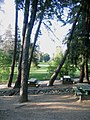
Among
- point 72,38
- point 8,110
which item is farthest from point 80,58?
point 8,110

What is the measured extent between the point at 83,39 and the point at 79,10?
202 cm

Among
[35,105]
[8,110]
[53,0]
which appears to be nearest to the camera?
[8,110]

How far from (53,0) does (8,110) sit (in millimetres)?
7790

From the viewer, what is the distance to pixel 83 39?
17.9 metres

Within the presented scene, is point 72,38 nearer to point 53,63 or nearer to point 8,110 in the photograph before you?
point 53,63

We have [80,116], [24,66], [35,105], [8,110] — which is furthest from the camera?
[24,66]

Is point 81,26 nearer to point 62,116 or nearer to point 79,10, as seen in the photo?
point 79,10

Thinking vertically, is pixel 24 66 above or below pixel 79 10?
below

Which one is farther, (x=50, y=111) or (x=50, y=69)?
(x=50, y=69)

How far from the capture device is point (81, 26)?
20031 mm

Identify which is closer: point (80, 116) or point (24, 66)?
point (80, 116)

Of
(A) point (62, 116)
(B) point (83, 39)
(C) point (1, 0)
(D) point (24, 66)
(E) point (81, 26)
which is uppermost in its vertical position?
(C) point (1, 0)

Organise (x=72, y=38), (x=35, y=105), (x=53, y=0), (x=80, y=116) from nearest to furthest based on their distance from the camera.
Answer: (x=80, y=116)
(x=35, y=105)
(x=53, y=0)
(x=72, y=38)

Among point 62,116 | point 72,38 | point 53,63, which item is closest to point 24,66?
point 62,116
